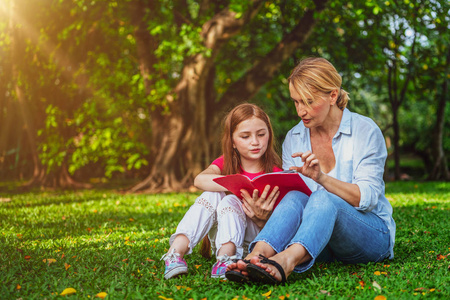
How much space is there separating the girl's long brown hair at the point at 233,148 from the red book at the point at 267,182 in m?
0.41

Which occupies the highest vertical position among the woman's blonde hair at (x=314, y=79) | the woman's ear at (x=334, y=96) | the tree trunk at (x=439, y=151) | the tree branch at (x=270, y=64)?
the tree branch at (x=270, y=64)

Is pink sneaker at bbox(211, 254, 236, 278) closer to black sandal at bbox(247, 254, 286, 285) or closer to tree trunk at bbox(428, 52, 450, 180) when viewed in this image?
black sandal at bbox(247, 254, 286, 285)

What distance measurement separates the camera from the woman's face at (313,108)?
11.0ft

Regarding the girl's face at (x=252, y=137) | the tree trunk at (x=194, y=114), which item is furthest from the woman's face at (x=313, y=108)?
the tree trunk at (x=194, y=114)

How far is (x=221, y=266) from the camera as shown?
10.3ft

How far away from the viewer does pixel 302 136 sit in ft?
12.1

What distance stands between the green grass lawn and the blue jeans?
0.17m

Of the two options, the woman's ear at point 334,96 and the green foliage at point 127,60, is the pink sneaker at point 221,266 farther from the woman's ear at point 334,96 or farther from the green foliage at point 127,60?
the green foliage at point 127,60

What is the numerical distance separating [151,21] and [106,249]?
22.7 ft

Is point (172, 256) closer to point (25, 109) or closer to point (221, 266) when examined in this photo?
point (221, 266)

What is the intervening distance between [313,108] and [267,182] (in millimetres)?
646

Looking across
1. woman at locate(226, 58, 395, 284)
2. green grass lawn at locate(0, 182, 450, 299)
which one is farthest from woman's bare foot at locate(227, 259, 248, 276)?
green grass lawn at locate(0, 182, 450, 299)

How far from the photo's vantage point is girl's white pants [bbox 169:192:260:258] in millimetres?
3275

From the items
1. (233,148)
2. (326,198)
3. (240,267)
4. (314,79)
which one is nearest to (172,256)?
(240,267)
